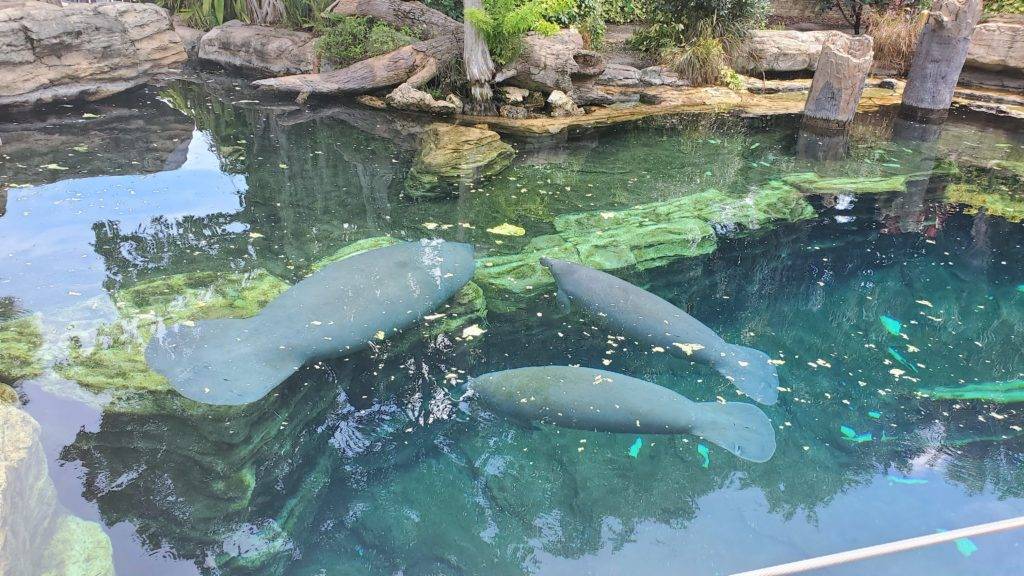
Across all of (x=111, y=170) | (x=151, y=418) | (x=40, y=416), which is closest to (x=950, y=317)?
(x=151, y=418)

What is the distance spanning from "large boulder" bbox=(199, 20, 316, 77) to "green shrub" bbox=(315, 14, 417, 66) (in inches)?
26.3

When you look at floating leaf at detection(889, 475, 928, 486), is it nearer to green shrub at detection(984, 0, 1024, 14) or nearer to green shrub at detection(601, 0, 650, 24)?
green shrub at detection(601, 0, 650, 24)

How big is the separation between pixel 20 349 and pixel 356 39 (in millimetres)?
9078

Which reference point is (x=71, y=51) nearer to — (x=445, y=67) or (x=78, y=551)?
(x=445, y=67)

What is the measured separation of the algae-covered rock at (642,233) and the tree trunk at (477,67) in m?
4.40

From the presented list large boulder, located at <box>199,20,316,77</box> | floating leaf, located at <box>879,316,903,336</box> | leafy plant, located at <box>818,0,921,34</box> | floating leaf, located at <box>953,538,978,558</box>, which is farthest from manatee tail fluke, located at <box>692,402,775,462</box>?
leafy plant, located at <box>818,0,921,34</box>

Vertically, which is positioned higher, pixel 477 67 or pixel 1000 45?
pixel 1000 45

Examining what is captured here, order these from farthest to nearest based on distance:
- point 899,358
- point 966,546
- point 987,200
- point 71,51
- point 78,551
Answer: point 71,51
point 987,200
point 899,358
point 966,546
point 78,551

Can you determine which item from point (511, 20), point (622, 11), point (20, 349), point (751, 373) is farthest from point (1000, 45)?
point (20, 349)

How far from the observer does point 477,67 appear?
10164 mm

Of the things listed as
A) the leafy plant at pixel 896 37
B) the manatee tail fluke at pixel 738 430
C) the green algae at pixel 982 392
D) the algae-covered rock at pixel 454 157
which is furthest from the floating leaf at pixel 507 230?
the leafy plant at pixel 896 37

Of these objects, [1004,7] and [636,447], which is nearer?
[636,447]

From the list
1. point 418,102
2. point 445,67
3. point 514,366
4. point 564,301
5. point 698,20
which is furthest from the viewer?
point 698,20

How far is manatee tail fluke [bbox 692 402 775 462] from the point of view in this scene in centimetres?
356
